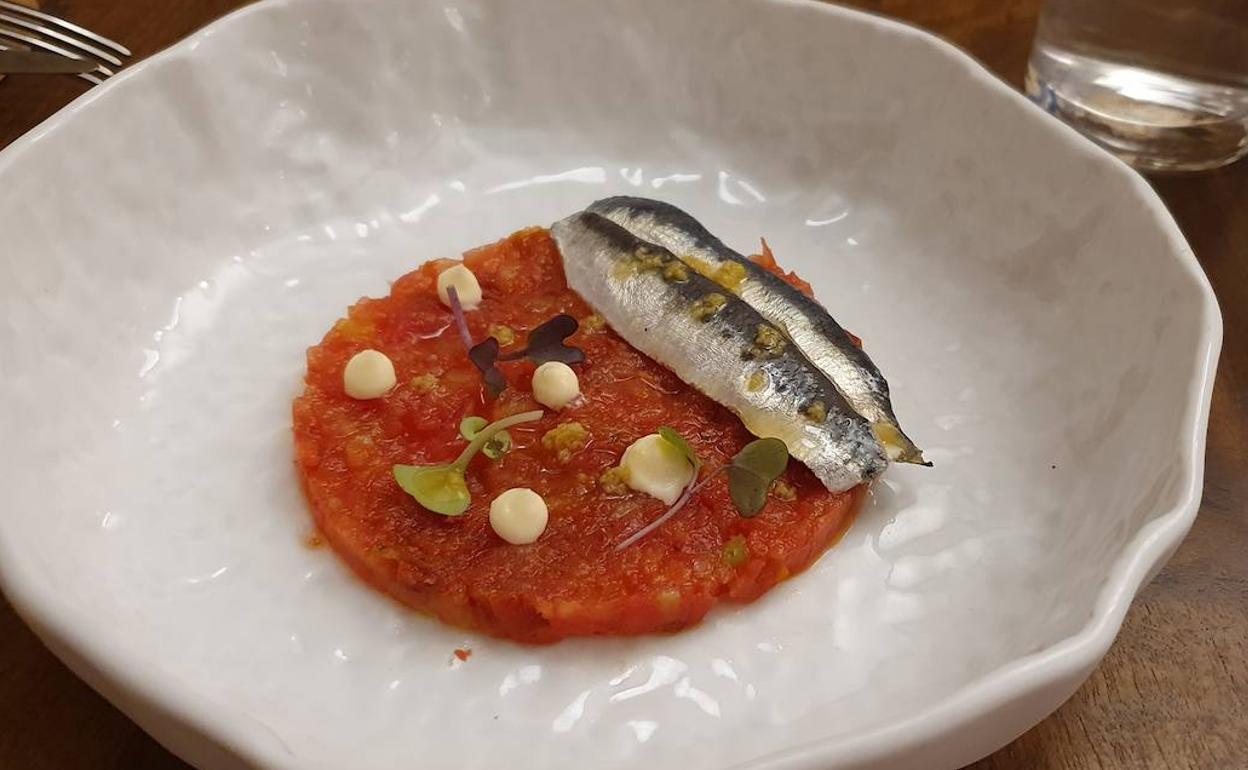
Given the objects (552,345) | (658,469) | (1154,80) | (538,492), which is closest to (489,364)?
(552,345)

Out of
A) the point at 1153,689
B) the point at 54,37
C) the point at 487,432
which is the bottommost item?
the point at 1153,689

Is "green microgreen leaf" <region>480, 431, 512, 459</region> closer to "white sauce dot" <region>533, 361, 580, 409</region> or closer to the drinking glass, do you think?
"white sauce dot" <region>533, 361, 580, 409</region>

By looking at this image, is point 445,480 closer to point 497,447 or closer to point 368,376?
point 497,447

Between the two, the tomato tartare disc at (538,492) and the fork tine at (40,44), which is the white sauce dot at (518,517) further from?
the fork tine at (40,44)

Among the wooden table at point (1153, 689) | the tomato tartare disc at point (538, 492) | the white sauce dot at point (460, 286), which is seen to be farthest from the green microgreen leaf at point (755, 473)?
the white sauce dot at point (460, 286)

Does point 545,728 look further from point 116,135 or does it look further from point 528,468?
point 116,135

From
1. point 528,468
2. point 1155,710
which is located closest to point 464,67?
point 528,468

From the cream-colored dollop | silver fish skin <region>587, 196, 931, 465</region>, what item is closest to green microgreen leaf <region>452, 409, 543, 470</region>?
the cream-colored dollop
